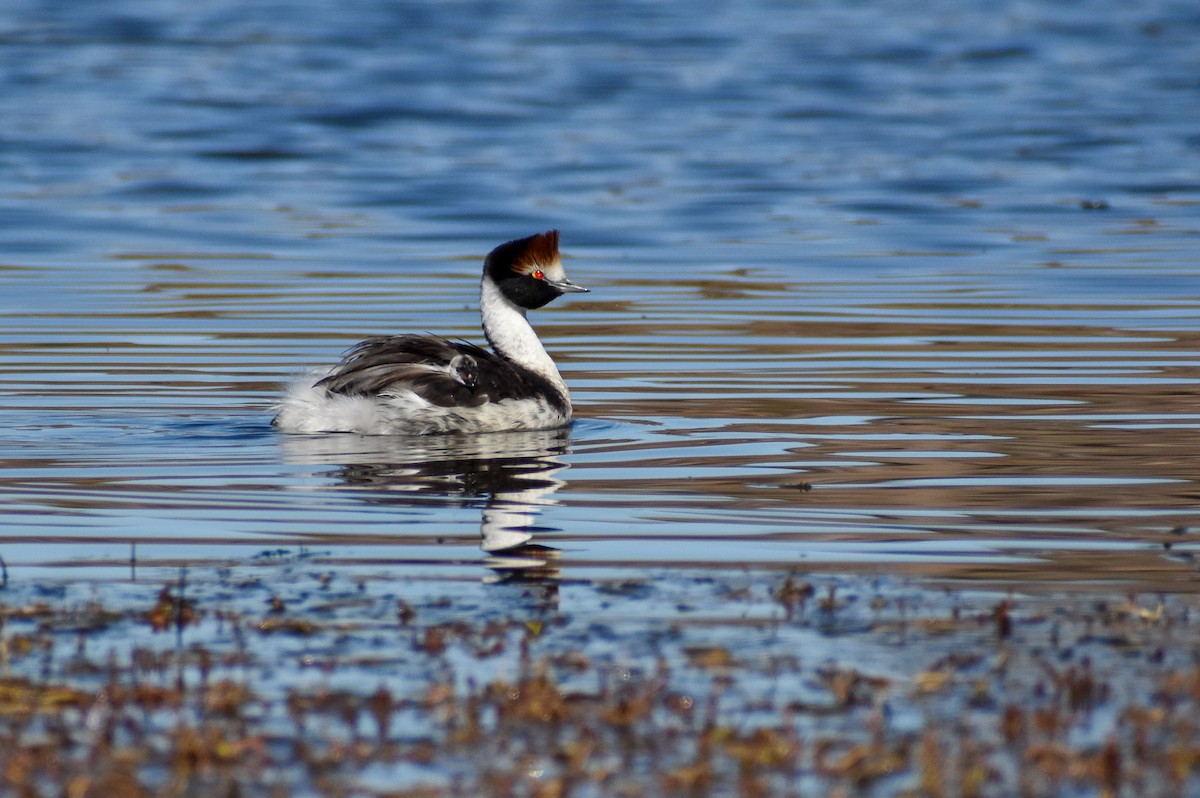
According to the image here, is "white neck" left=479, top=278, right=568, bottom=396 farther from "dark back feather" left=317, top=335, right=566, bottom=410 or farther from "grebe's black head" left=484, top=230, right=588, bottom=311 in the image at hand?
"dark back feather" left=317, top=335, right=566, bottom=410

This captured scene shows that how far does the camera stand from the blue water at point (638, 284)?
29.3 ft

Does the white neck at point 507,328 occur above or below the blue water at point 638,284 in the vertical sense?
above

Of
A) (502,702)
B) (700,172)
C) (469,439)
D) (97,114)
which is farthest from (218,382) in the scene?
(97,114)

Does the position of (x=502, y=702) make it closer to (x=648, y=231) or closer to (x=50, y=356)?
(x=50, y=356)

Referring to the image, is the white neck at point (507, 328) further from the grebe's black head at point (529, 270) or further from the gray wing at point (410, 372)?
the gray wing at point (410, 372)

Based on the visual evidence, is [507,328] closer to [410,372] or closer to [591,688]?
[410,372]

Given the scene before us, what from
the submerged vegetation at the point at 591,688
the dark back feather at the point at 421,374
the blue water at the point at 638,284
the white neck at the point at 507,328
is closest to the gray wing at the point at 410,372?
the dark back feather at the point at 421,374

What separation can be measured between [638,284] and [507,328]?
6663 millimetres

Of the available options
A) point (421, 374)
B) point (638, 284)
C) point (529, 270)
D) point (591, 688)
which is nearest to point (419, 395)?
point (421, 374)

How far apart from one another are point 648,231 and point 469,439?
12167 mm

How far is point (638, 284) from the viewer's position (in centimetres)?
1927

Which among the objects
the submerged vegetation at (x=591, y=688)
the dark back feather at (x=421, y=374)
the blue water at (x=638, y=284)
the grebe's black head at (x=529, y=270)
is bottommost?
the blue water at (x=638, y=284)

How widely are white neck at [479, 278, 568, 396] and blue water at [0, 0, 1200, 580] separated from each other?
0.48m

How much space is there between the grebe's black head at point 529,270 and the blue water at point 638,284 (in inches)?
29.7
